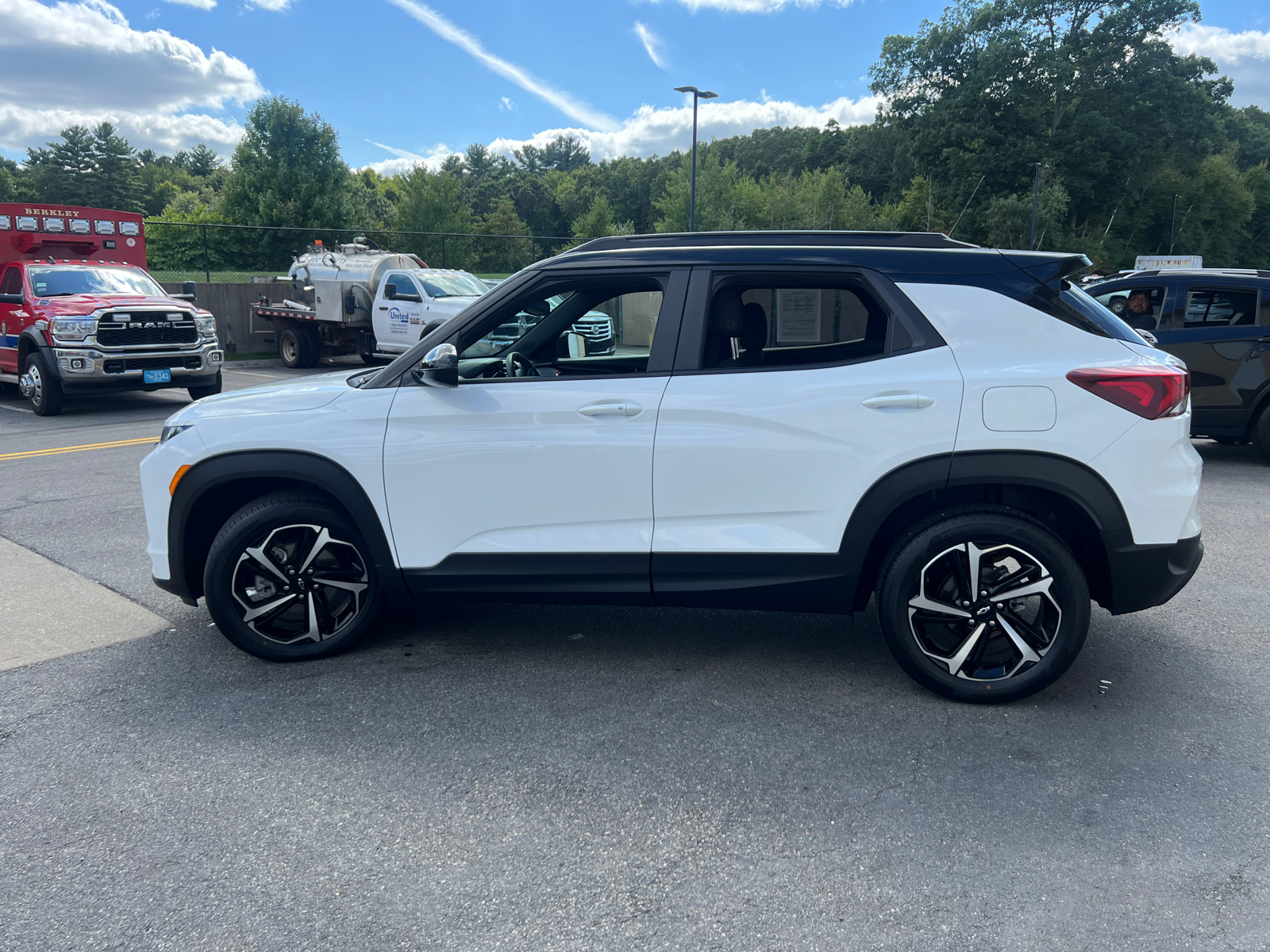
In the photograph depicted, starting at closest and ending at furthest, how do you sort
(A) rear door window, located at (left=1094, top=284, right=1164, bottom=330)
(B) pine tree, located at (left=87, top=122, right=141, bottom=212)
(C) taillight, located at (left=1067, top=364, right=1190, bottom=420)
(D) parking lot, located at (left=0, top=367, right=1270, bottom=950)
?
1. (D) parking lot, located at (left=0, top=367, right=1270, bottom=950)
2. (C) taillight, located at (left=1067, top=364, right=1190, bottom=420)
3. (A) rear door window, located at (left=1094, top=284, right=1164, bottom=330)
4. (B) pine tree, located at (left=87, top=122, right=141, bottom=212)

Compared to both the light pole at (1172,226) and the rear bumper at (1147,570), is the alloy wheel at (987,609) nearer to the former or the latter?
the rear bumper at (1147,570)

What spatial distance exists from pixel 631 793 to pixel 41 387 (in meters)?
12.6

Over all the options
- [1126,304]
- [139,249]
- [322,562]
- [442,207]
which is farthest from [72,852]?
[442,207]

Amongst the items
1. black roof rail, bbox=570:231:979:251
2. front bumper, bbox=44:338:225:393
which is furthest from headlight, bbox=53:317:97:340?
black roof rail, bbox=570:231:979:251

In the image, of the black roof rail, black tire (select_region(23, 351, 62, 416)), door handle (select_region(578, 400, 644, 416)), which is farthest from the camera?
black tire (select_region(23, 351, 62, 416))

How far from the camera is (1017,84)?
55.8m

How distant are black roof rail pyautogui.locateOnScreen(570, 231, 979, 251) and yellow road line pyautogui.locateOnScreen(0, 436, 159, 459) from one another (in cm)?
780

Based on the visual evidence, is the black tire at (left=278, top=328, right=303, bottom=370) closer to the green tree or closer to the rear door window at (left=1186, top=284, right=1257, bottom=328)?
the rear door window at (left=1186, top=284, right=1257, bottom=328)

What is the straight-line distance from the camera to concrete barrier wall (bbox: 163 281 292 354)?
71.7ft

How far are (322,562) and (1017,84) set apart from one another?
204 ft

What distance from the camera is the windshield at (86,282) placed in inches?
506

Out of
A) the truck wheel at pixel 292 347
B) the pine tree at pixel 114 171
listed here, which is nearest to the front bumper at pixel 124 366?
the truck wheel at pixel 292 347

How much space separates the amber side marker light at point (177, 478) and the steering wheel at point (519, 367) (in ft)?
4.67

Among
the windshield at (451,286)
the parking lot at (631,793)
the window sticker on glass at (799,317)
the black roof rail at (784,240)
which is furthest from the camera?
the windshield at (451,286)
